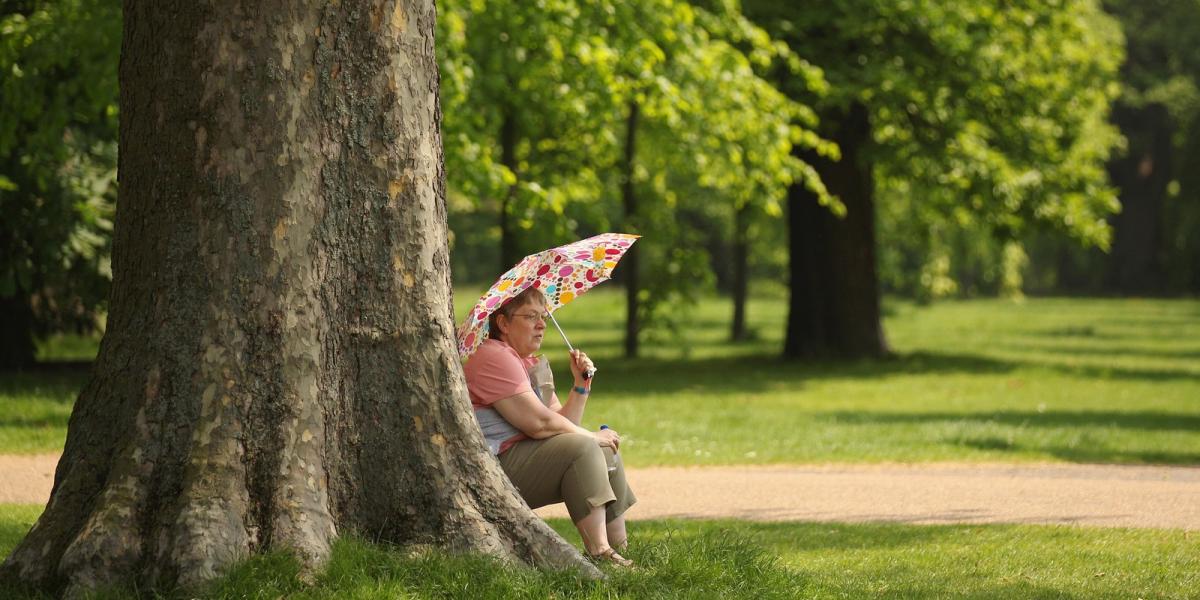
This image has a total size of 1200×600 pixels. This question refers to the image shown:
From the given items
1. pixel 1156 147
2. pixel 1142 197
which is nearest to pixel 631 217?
pixel 1142 197

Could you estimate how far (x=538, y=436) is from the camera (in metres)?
6.04

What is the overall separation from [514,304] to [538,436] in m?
0.57

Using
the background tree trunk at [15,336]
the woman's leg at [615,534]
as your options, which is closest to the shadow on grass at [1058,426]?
the woman's leg at [615,534]

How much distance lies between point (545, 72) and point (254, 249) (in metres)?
11.4

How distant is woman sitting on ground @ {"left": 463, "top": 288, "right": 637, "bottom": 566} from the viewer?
595 cm

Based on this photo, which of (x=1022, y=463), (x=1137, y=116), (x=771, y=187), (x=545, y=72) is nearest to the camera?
(x=1022, y=463)

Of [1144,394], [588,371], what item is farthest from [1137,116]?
[588,371]

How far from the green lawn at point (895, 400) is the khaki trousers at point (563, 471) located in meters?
5.37

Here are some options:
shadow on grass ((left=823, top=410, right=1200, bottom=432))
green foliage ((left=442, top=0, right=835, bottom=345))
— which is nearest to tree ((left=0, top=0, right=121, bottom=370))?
green foliage ((left=442, top=0, right=835, bottom=345))

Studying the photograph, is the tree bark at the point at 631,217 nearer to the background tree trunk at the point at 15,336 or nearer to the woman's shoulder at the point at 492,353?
the background tree trunk at the point at 15,336

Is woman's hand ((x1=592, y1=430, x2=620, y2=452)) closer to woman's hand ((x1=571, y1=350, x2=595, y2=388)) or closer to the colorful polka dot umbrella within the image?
woman's hand ((x1=571, y1=350, x2=595, y2=388))

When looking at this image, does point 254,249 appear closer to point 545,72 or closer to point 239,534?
point 239,534

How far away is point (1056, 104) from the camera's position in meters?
22.7

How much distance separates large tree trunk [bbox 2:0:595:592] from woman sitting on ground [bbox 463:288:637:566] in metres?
0.39
